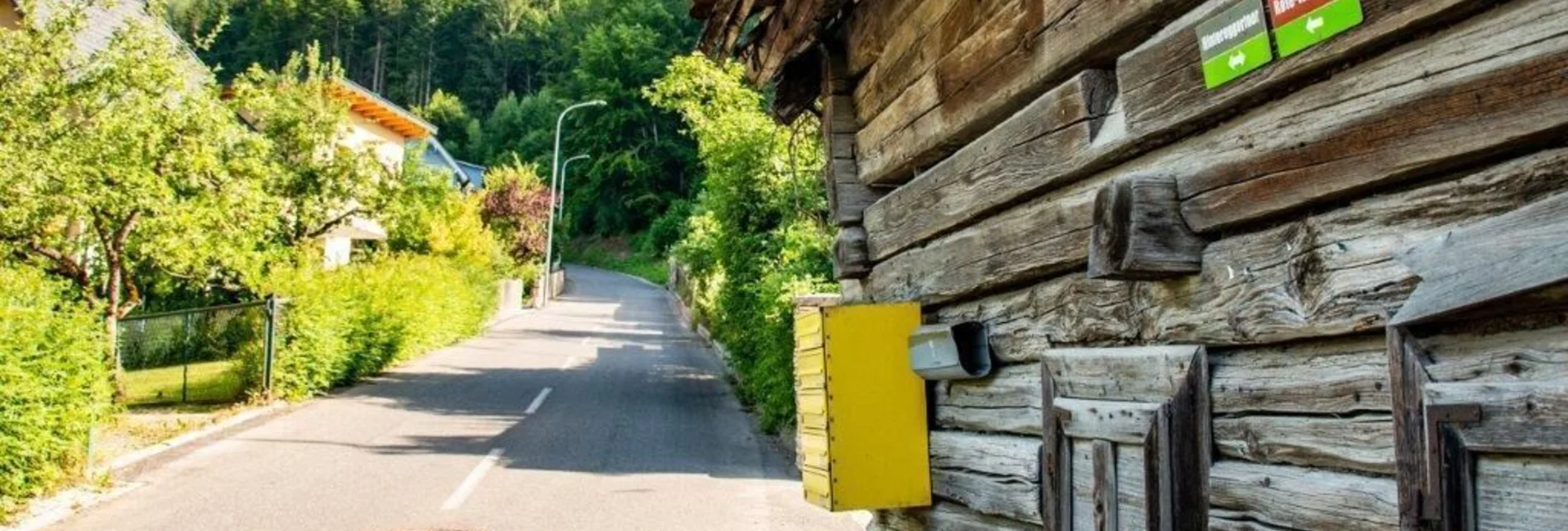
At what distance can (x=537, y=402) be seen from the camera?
55.4 ft

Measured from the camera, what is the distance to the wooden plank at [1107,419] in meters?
3.04

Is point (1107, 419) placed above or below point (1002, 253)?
below

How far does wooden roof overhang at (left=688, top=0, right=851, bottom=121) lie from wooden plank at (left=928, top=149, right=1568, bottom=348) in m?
2.21

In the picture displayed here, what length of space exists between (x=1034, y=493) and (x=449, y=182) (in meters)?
25.4

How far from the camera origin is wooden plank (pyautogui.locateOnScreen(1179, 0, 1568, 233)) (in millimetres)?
1889

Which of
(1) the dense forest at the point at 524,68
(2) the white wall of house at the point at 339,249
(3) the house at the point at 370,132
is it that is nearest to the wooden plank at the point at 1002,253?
(3) the house at the point at 370,132

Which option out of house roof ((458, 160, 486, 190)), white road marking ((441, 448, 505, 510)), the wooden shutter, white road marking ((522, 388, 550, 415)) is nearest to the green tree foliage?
white road marking ((522, 388, 550, 415))

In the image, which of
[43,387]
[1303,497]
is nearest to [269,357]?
[43,387]

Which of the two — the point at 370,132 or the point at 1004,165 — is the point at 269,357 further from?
the point at 370,132

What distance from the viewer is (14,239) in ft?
45.8

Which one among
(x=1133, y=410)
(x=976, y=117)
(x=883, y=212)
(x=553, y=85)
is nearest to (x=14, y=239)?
(x=883, y=212)

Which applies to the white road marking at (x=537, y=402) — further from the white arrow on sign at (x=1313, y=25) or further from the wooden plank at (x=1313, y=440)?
the white arrow on sign at (x=1313, y=25)

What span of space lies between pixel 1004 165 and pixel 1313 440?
165 cm

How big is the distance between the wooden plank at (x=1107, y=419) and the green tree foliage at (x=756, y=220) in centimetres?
953
